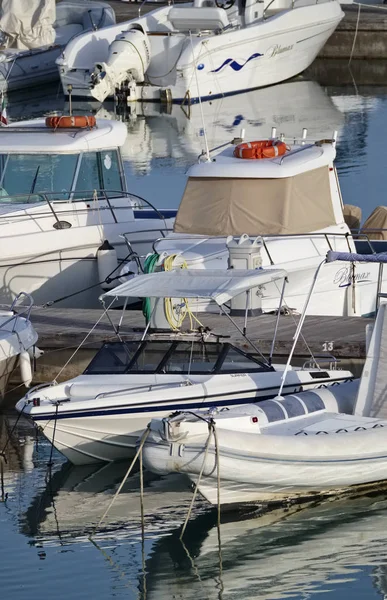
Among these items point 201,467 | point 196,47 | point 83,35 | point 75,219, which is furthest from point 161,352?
point 83,35

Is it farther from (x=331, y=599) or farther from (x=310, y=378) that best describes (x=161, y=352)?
(x=331, y=599)

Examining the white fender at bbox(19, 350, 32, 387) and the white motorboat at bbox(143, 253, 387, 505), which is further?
the white fender at bbox(19, 350, 32, 387)

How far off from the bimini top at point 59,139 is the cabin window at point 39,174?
103mm

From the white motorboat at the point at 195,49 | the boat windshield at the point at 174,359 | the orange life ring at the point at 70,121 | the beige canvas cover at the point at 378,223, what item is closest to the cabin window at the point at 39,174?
the orange life ring at the point at 70,121

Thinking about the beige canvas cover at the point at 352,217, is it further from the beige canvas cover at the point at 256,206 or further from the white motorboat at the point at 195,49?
the white motorboat at the point at 195,49

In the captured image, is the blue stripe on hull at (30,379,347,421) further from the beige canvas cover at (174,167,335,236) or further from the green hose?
the beige canvas cover at (174,167,335,236)

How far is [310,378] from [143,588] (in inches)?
123

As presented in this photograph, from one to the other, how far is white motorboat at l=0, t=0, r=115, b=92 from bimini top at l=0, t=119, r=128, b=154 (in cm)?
2052

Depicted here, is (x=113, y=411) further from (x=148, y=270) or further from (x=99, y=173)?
(x=99, y=173)

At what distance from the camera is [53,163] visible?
55.9 feet

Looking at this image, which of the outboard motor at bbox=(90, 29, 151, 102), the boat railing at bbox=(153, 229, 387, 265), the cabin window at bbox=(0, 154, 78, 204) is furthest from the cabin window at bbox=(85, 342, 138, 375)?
the outboard motor at bbox=(90, 29, 151, 102)

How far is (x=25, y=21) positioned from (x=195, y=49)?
21.3 ft

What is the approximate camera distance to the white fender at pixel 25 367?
13430mm

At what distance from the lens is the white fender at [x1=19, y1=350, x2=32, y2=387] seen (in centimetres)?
1343
